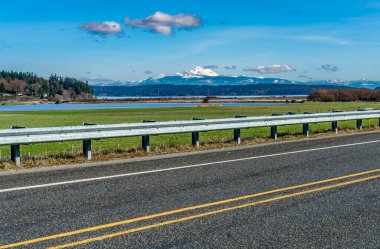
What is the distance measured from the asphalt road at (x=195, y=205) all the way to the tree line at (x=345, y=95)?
103 m

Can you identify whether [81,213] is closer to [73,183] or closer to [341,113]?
[73,183]

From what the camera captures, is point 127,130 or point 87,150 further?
point 127,130

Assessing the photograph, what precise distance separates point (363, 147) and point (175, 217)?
32.5 feet

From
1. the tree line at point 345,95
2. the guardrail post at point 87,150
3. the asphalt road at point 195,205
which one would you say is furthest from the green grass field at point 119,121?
the tree line at point 345,95

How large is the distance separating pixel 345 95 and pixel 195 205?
11156cm

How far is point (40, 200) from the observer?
7.20 metres

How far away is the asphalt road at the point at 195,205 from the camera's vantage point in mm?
5344

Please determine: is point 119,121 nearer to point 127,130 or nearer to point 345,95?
point 127,130

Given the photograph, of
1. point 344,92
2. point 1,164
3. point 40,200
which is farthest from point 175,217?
point 344,92

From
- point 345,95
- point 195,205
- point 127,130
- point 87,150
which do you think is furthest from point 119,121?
point 345,95

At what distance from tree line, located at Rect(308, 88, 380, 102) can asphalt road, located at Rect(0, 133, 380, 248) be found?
103 meters

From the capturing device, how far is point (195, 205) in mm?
6844

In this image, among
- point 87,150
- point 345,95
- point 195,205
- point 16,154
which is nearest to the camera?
point 195,205

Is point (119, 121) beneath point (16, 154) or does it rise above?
beneath
